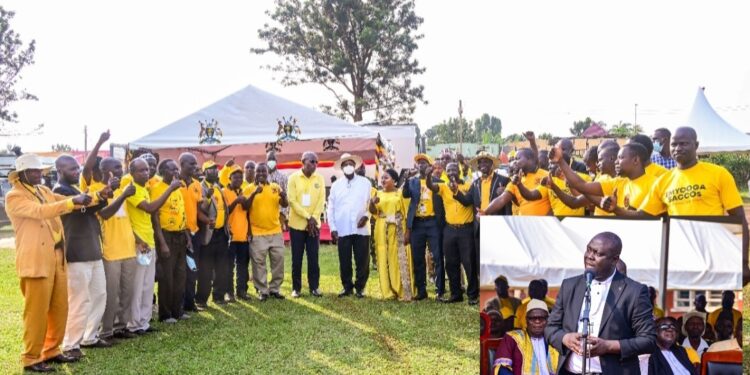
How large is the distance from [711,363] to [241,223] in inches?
260

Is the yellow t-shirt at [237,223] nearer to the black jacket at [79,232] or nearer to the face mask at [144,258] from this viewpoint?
the face mask at [144,258]

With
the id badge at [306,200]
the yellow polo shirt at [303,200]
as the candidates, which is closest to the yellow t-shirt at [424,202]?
the yellow polo shirt at [303,200]

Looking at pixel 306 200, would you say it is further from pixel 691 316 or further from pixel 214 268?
pixel 691 316

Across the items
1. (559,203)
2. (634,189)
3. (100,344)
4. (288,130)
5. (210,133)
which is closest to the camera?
(634,189)

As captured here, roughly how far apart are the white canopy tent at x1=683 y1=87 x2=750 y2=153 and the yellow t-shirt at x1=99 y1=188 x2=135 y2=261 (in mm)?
17543

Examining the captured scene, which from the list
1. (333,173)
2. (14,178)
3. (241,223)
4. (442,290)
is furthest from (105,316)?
(333,173)

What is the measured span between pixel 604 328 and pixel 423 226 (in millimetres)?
5581

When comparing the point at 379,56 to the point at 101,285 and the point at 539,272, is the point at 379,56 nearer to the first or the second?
the point at 101,285

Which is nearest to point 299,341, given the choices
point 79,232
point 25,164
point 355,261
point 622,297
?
point 79,232

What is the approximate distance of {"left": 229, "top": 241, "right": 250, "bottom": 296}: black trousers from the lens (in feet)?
30.2

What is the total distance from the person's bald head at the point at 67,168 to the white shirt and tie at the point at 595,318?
15.1 ft

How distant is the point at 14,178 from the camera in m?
5.70

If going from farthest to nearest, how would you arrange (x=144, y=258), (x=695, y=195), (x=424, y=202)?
(x=424, y=202) → (x=144, y=258) → (x=695, y=195)

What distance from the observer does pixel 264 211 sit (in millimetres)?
9195
